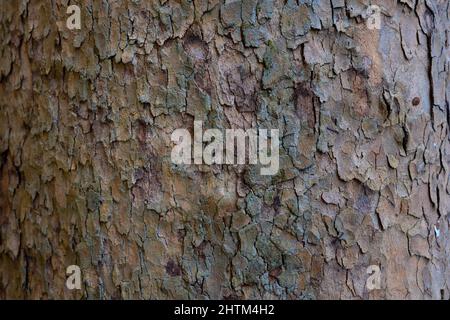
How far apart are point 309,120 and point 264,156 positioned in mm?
112

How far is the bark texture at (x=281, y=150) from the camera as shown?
1118 millimetres

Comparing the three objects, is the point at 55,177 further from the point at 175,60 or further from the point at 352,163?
the point at 352,163

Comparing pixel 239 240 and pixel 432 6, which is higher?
pixel 432 6

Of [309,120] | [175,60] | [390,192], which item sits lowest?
[390,192]

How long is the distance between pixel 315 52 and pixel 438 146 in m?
0.34

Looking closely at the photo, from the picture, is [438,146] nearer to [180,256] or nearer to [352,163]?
[352,163]

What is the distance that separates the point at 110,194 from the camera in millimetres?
1200

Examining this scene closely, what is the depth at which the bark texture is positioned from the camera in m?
1.12

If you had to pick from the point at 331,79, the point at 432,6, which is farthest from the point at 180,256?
the point at 432,6

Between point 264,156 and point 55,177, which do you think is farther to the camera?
point 55,177

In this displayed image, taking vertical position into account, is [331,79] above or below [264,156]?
above

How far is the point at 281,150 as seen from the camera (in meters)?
1.13

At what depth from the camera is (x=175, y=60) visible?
1130 mm

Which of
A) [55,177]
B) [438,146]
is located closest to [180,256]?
[55,177]
